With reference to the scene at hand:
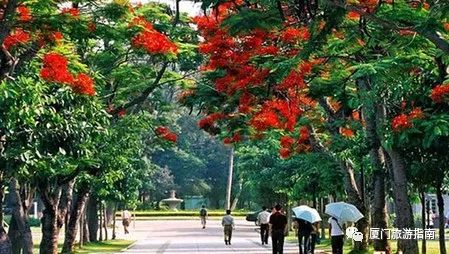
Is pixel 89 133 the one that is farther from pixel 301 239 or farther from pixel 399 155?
pixel 301 239

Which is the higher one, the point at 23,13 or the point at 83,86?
the point at 23,13

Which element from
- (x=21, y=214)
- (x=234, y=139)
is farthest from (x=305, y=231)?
(x=21, y=214)

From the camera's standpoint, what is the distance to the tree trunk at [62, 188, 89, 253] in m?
28.9

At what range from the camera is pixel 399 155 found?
64.4 feet

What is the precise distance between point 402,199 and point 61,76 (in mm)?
8295

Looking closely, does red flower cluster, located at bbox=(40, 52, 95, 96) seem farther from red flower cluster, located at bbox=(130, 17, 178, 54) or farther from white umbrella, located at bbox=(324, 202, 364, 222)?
white umbrella, located at bbox=(324, 202, 364, 222)

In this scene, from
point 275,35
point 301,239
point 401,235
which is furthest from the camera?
point 301,239

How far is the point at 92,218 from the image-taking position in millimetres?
39125

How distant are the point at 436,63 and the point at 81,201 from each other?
52.1 feet

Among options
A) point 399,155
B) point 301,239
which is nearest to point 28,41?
point 399,155

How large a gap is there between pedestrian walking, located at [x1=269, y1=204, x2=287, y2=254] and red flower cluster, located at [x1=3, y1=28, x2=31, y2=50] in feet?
35.8


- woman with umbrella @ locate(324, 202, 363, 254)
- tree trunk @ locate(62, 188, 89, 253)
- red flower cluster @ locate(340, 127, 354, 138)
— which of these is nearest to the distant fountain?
tree trunk @ locate(62, 188, 89, 253)

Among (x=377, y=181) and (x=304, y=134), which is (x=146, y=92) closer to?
(x=304, y=134)

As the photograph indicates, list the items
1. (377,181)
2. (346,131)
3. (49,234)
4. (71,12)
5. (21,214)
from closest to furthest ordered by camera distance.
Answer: (71,12) → (21,214) → (377,181) → (49,234) → (346,131)
